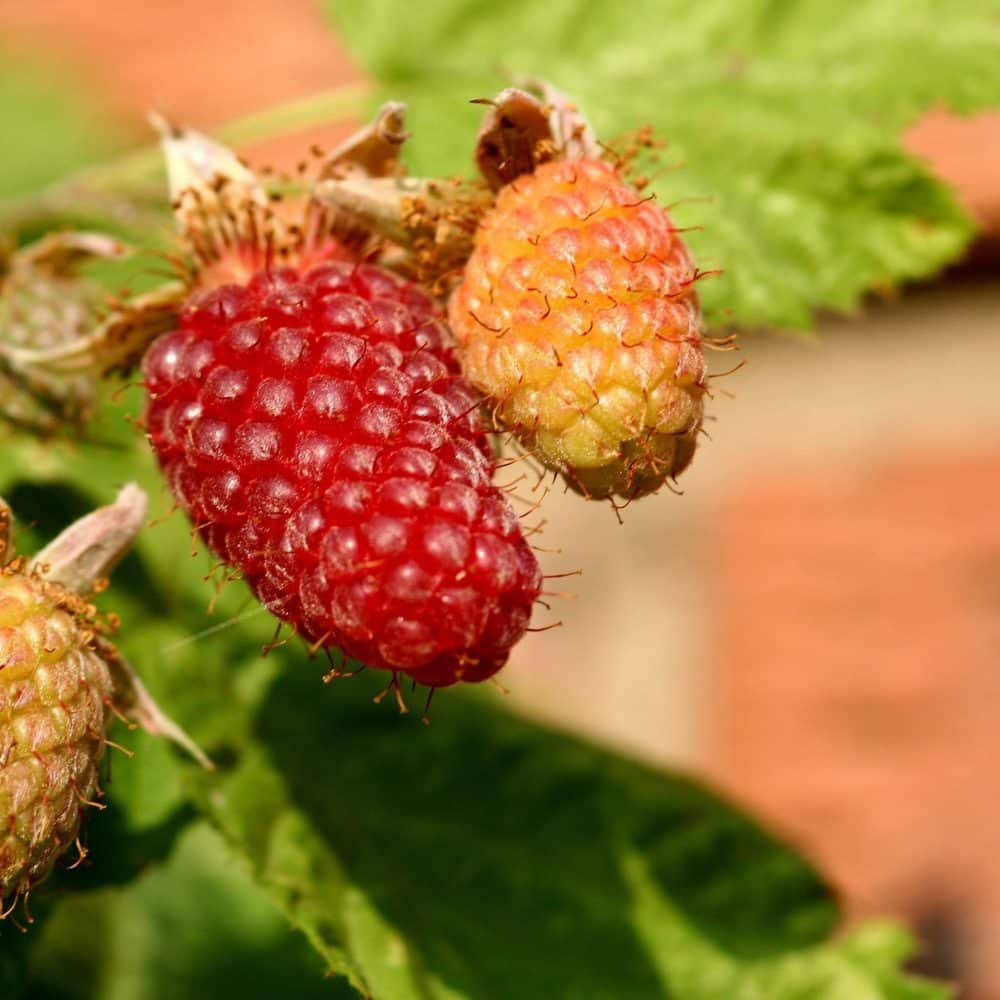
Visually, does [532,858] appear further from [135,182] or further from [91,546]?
[135,182]

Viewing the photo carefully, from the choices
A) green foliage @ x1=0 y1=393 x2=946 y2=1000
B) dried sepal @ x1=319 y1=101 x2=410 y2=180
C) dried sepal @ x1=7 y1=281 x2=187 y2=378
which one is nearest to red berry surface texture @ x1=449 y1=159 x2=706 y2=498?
dried sepal @ x1=319 y1=101 x2=410 y2=180

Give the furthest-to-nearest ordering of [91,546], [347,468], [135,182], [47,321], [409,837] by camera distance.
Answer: [135,182] < [409,837] < [47,321] < [91,546] < [347,468]

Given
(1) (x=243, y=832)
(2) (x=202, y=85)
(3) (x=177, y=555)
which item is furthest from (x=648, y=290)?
(2) (x=202, y=85)

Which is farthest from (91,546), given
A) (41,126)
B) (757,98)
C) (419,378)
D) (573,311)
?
(41,126)

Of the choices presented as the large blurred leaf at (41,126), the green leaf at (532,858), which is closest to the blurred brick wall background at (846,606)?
the large blurred leaf at (41,126)

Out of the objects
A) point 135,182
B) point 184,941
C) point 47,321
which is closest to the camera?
point 47,321
